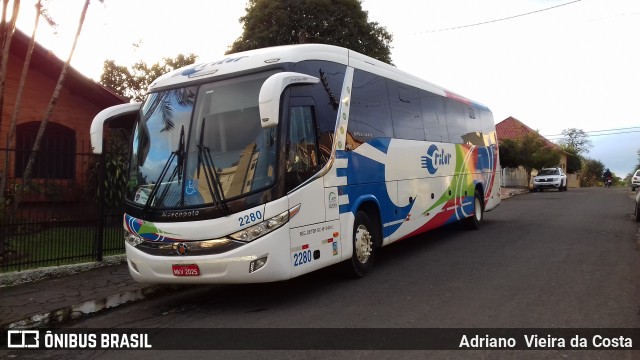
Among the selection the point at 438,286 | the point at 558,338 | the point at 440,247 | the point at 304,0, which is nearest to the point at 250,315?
the point at 438,286

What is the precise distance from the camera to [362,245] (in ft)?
23.9

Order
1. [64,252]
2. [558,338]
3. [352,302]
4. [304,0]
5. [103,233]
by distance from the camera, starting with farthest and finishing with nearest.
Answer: [304,0], [103,233], [64,252], [352,302], [558,338]

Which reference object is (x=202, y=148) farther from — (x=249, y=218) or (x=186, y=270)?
(x=186, y=270)

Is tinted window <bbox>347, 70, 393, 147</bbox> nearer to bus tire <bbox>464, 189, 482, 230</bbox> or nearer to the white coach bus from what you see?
the white coach bus

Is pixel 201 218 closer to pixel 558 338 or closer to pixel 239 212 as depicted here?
pixel 239 212

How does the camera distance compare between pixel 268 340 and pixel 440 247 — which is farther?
pixel 440 247

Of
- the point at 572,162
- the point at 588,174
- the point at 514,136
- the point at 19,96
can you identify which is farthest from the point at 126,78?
the point at 588,174

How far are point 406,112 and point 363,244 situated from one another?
117 inches

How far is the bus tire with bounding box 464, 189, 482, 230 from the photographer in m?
12.3

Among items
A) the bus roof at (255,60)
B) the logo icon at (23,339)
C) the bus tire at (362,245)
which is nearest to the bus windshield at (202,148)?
the bus roof at (255,60)

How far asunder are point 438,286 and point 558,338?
218cm

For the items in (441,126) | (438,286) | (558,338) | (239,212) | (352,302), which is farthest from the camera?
(441,126)

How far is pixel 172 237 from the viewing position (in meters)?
5.77

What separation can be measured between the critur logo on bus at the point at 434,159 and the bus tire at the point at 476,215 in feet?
7.35
